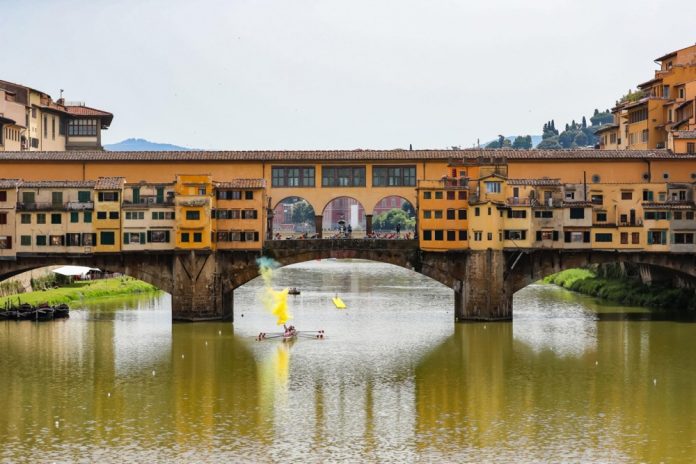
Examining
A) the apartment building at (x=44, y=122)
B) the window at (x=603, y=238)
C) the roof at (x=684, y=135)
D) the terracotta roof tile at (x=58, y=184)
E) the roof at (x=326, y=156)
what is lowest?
the window at (x=603, y=238)

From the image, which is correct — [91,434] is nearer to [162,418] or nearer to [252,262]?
[162,418]

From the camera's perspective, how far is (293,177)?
265 ft

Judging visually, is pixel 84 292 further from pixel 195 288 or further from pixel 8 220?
pixel 195 288

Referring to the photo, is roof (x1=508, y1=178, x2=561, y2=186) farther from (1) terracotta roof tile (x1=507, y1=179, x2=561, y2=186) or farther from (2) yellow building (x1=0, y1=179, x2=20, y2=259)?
(2) yellow building (x1=0, y1=179, x2=20, y2=259)

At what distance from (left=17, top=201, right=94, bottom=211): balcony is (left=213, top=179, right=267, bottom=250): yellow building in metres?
8.04

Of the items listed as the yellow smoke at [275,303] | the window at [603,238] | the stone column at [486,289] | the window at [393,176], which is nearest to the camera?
the stone column at [486,289]

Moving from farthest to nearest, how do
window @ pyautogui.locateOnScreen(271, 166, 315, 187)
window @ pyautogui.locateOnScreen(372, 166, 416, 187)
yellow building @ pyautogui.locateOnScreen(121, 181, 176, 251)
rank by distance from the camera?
window @ pyautogui.locateOnScreen(372, 166, 416, 187)
window @ pyautogui.locateOnScreen(271, 166, 315, 187)
yellow building @ pyautogui.locateOnScreen(121, 181, 176, 251)

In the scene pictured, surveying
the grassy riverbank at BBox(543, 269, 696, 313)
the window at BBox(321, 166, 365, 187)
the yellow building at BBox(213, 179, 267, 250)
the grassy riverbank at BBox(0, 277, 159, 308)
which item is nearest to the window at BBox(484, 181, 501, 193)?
the window at BBox(321, 166, 365, 187)

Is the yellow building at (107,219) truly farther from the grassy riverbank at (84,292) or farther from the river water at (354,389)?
the grassy riverbank at (84,292)

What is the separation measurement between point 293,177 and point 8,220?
18.4m

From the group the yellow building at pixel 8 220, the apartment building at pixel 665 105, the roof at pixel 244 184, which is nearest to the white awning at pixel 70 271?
the yellow building at pixel 8 220

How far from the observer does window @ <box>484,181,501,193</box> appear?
249 ft

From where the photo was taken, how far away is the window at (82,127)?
10912cm

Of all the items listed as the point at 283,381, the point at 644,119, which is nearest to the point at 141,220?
the point at 283,381
